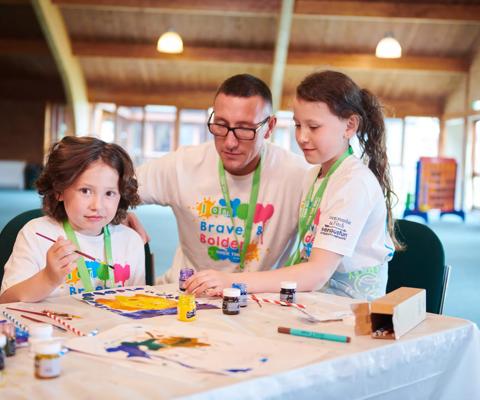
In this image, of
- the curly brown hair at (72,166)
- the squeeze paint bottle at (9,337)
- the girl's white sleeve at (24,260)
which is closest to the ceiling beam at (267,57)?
the curly brown hair at (72,166)

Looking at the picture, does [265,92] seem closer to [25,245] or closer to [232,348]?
[25,245]

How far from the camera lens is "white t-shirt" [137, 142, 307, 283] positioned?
285 centimetres

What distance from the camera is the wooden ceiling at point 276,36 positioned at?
43.4ft

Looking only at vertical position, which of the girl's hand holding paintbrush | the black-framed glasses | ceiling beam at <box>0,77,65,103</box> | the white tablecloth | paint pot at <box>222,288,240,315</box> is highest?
ceiling beam at <box>0,77,65,103</box>

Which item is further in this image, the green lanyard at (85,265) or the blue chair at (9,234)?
the blue chair at (9,234)

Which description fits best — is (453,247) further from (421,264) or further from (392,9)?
(421,264)

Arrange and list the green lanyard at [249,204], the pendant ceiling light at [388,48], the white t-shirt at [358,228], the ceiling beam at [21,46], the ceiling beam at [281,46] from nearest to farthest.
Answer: the white t-shirt at [358,228] < the green lanyard at [249,204] < the pendant ceiling light at [388,48] < the ceiling beam at [281,46] < the ceiling beam at [21,46]

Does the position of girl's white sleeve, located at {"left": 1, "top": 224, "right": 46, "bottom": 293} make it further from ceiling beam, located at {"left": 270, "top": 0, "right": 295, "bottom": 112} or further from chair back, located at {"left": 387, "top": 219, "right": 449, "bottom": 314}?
ceiling beam, located at {"left": 270, "top": 0, "right": 295, "bottom": 112}

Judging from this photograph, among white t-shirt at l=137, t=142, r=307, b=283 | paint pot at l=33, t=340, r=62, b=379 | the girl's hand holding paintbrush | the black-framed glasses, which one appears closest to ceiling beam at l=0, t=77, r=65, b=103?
white t-shirt at l=137, t=142, r=307, b=283

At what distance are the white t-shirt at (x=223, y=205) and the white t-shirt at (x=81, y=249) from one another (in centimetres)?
46

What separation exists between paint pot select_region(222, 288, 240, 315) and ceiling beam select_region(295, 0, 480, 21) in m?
11.9

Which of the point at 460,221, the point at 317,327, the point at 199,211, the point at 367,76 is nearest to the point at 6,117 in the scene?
the point at 367,76

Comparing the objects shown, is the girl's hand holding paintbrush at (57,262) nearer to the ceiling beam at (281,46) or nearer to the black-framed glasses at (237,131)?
the black-framed glasses at (237,131)

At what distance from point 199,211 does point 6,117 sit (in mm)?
20355
